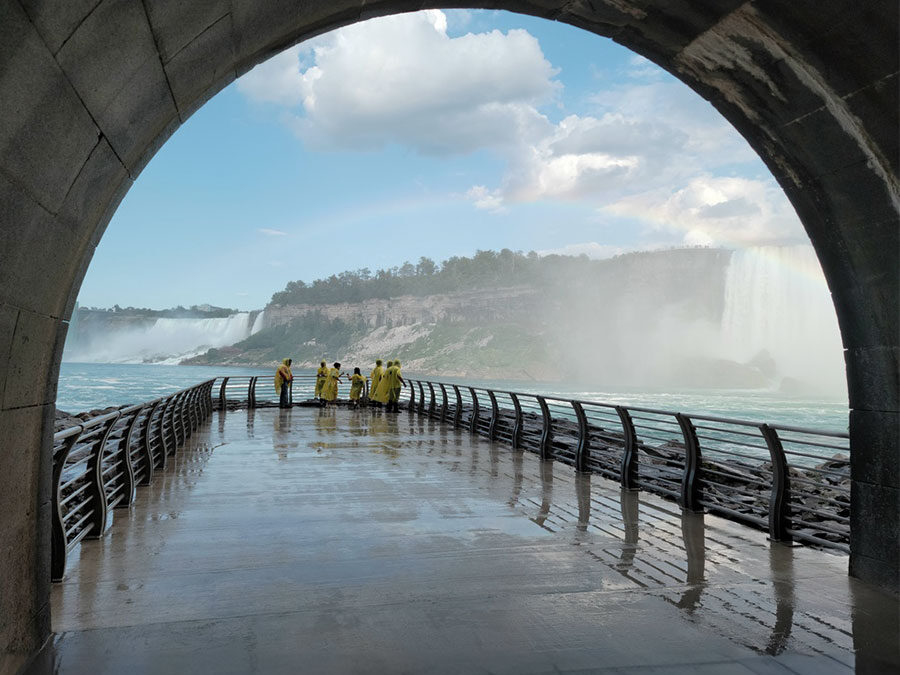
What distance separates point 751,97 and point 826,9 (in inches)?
37.4

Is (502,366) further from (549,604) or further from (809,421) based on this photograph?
(549,604)

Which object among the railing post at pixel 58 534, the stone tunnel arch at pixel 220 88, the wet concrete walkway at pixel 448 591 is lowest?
the wet concrete walkway at pixel 448 591

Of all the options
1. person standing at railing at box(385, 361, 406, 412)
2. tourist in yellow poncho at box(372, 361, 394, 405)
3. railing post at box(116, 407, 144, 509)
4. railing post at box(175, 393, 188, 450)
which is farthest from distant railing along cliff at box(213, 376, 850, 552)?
railing post at box(175, 393, 188, 450)

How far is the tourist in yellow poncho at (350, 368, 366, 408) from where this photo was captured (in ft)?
74.3

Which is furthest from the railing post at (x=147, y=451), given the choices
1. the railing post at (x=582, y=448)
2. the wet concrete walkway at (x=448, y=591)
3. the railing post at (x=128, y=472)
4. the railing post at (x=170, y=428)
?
the railing post at (x=582, y=448)

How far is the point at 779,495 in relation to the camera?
577cm

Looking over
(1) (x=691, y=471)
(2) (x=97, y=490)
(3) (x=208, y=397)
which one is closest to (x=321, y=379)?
(3) (x=208, y=397)

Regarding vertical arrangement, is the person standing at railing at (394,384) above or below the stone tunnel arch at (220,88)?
below

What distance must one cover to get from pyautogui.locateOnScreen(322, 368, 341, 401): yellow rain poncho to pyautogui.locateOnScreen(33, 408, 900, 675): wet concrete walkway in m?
15.3

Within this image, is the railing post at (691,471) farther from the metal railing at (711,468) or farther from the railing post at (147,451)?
the railing post at (147,451)

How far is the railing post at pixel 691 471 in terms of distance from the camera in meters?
6.87

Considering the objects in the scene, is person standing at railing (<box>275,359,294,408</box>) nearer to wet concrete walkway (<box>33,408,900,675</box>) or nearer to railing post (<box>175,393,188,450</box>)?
railing post (<box>175,393,188,450</box>)

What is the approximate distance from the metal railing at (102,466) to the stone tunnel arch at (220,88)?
110cm

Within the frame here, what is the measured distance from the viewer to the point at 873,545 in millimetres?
4566
